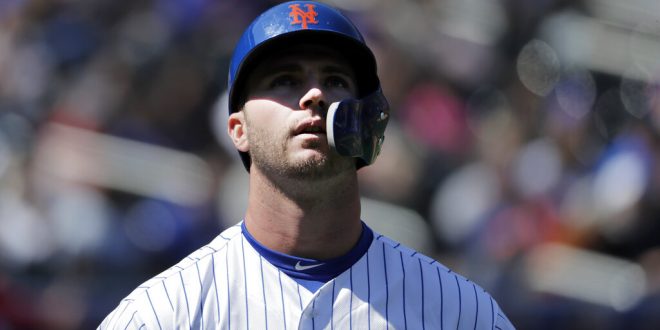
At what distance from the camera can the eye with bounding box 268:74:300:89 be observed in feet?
9.11

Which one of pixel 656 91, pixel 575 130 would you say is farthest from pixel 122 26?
pixel 656 91

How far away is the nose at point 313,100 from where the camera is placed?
2.68 metres

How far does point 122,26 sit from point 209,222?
4.04 feet

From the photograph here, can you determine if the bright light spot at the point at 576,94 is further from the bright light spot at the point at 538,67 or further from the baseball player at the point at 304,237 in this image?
the baseball player at the point at 304,237

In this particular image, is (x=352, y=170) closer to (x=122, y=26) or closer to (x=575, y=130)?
(x=122, y=26)

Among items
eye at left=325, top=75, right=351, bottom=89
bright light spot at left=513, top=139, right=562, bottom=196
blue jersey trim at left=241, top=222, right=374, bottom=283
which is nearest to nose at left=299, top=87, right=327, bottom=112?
eye at left=325, top=75, right=351, bottom=89

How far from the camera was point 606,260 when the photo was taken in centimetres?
636

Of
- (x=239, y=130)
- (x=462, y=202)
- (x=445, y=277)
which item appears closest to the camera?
(x=445, y=277)

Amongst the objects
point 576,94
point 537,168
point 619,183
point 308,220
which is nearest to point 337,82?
point 308,220

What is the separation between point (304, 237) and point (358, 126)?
1.01 feet

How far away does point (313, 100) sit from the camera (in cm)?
268

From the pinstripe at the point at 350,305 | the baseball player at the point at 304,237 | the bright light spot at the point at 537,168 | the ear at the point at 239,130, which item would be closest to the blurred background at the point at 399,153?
the bright light spot at the point at 537,168

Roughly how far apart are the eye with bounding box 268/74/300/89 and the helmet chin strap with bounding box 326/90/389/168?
0.50 feet

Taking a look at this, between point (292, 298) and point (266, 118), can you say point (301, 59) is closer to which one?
point (266, 118)
